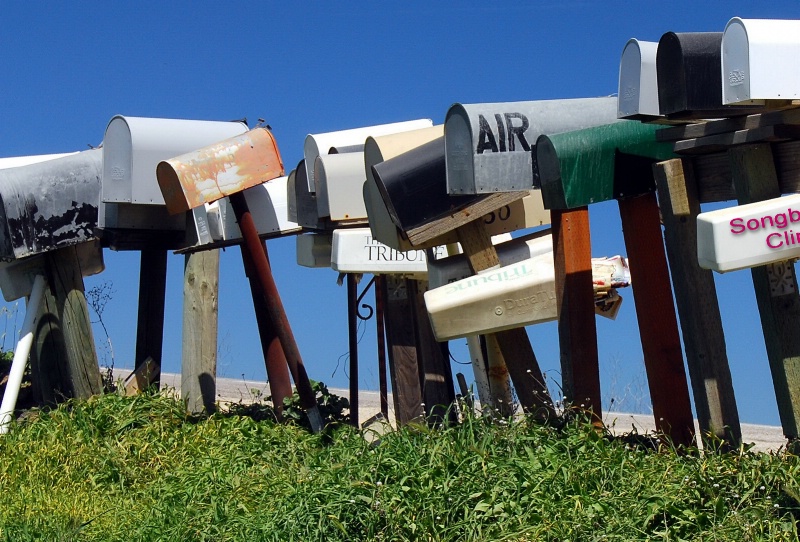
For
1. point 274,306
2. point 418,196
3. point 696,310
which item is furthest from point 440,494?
point 274,306

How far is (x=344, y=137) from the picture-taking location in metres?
7.58

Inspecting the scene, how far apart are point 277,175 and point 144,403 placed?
1712 mm

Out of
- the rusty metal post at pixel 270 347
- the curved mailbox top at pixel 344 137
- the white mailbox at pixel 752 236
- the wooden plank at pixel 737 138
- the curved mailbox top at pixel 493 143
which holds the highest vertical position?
the curved mailbox top at pixel 344 137

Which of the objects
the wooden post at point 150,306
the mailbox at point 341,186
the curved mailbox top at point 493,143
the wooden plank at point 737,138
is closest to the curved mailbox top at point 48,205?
the wooden post at point 150,306

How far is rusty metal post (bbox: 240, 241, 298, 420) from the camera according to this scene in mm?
7215

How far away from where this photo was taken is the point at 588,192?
4.99 m

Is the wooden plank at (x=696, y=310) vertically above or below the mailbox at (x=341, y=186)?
below

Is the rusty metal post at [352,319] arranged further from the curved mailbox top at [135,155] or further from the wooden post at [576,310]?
the wooden post at [576,310]

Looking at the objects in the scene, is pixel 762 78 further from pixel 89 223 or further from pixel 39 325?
pixel 39 325

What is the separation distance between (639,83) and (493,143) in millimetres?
885

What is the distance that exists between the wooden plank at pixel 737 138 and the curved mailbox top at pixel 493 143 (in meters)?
→ 0.93

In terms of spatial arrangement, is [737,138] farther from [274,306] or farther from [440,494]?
[274,306]

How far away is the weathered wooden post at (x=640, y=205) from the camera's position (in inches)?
192

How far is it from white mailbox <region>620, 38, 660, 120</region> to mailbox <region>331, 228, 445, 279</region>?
6.72 ft
